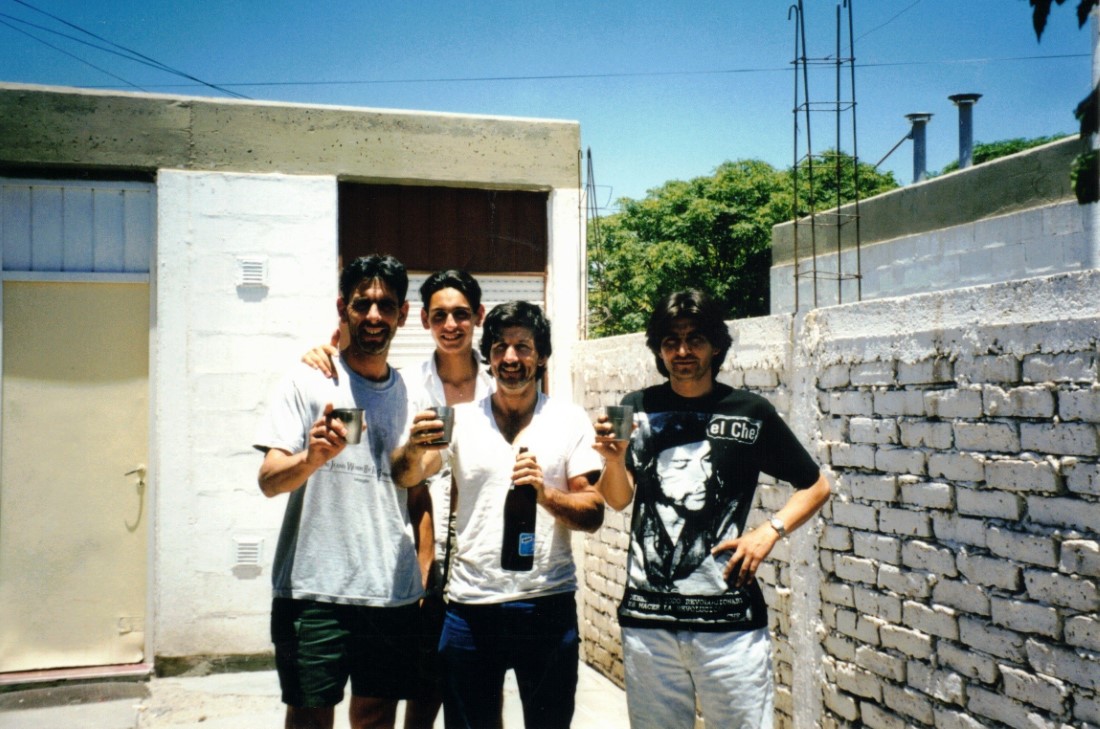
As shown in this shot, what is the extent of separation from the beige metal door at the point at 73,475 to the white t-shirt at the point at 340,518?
11.9 feet

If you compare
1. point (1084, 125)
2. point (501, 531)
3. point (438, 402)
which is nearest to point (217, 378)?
point (438, 402)

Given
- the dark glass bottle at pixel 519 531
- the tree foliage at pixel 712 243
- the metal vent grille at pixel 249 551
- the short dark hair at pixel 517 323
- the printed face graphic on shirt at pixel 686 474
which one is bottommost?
the metal vent grille at pixel 249 551

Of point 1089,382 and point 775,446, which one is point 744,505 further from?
point 1089,382

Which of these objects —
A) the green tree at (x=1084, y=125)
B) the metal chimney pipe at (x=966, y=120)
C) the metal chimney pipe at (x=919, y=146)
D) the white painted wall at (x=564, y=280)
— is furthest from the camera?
the metal chimney pipe at (x=919, y=146)

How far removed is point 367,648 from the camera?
2.95m

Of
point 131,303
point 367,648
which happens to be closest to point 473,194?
point 131,303

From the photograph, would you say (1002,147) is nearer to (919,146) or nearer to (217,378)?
(919,146)

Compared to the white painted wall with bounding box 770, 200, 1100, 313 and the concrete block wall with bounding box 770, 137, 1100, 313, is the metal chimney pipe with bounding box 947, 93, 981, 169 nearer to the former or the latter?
the concrete block wall with bounding box 770, 137, 1100, 313

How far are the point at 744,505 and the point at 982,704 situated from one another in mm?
1066

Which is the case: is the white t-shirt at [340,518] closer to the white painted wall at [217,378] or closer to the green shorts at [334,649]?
the green shorts at [334,649]

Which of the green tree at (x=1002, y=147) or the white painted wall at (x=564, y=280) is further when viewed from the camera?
the green tree at (x=1002, y=147)

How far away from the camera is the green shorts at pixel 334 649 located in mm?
2867

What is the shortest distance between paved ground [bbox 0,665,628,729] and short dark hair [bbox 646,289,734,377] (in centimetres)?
285

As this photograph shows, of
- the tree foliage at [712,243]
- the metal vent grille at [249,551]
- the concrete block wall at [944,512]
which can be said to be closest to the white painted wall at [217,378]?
the metal vent grille at [249,551]
